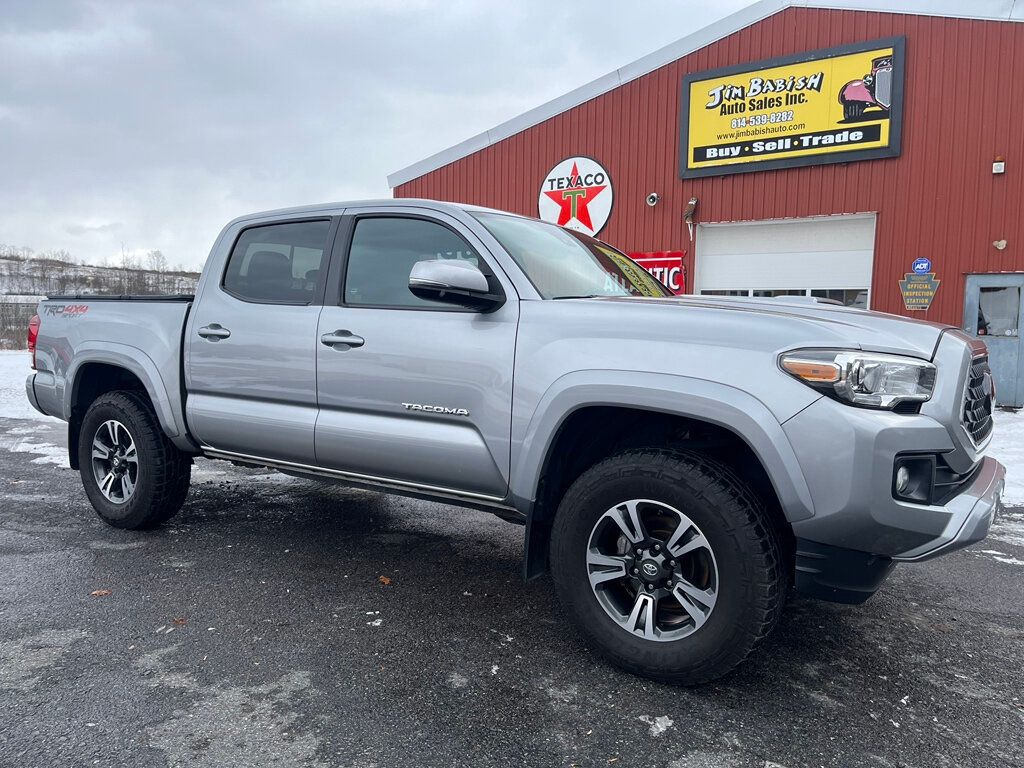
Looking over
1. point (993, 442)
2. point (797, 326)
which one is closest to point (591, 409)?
point (797, 326)

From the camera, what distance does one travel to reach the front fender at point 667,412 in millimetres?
2441

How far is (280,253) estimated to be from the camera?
13.4 ft

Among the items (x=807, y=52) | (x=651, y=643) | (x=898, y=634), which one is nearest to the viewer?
(x=651, y=643)

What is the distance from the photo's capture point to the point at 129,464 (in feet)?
15.0

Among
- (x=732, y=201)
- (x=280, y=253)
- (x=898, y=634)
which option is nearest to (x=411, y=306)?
(x=280, y=253)

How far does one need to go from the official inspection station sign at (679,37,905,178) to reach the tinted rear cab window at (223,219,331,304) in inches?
393

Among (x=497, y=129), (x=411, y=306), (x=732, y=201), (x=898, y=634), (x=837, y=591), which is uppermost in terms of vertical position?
(x=497, y=129)

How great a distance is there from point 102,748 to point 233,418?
1940 millimetres

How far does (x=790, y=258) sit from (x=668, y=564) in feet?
35.5

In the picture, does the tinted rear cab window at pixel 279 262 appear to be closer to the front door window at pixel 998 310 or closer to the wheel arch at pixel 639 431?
the wheel arch at pixel 639 431

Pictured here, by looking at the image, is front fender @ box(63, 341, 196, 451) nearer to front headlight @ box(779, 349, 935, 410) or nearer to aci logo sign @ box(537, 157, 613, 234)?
front headlight @ box(779, 349, 935, 410)

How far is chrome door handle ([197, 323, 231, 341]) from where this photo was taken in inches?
158

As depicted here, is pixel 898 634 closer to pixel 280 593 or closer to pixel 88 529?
pixel 280 593

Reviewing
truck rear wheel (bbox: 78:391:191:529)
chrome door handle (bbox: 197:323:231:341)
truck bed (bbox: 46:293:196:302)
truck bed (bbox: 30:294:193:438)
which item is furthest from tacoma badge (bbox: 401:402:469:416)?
truck rear wheel (bbox: 78:391:191:529)
